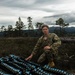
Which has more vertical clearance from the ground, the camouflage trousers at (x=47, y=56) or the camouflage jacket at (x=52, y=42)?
the camouflage jacket at (x=52, y=42)

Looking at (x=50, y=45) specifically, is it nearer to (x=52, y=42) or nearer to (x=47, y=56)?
(x=52, y=42)

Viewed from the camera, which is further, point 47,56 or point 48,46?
point 47,56

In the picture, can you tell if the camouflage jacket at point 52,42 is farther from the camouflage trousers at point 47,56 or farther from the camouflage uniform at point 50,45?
the camouflage trousers at point 47,56

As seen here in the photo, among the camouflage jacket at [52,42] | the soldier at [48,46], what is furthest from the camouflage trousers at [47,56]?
the camouflage jacket at [52,42]

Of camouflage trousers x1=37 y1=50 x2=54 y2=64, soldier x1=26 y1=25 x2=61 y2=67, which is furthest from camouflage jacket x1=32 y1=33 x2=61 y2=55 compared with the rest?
camouflage trousers x1=37 y1=50 x2=54 y2=64

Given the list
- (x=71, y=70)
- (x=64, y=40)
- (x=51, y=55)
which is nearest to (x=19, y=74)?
(x=51, y=55)

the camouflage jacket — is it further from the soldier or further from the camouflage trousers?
the camouflage trousers

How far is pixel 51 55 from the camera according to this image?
34.3 feet

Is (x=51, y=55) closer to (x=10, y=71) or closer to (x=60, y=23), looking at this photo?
(x=10, y=71)

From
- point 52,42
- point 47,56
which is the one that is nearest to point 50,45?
point 52,42

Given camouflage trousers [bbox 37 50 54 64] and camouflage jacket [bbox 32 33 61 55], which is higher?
camouflage jacket [bbox 32 33 61 55]

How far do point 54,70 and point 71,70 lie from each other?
261 cm

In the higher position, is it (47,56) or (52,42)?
(52,42)

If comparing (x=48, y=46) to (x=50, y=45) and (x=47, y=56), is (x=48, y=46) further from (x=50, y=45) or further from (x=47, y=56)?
(x=47, y=56)
